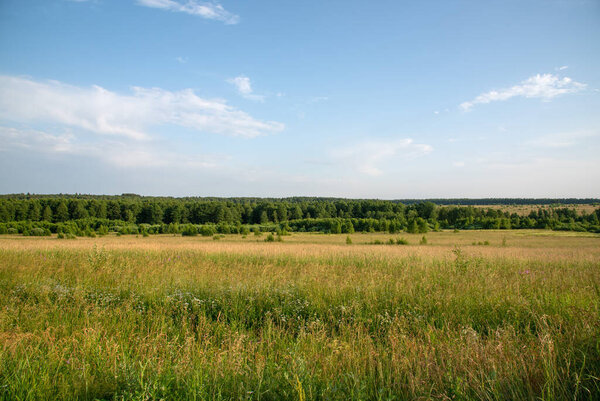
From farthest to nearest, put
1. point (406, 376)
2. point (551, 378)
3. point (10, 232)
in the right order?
point (10, 232), point (406, 376), point (551, 378)

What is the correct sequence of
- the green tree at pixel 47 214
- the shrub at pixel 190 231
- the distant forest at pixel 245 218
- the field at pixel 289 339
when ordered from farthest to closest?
the green tree at pixel 47 214, the distant forest at pixel 245 218, the shrub at pixel 190 231, the field at pixel 289 339

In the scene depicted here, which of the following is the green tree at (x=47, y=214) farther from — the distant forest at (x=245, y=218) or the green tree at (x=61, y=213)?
the green tree at (x=61, y=213)

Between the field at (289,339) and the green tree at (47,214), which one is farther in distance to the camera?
the green tree at (47,214)

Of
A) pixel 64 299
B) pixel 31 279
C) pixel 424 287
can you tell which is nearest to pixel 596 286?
pixel 424 287

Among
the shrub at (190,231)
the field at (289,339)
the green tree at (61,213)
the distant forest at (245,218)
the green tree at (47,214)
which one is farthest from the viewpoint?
the green tree at (61,213)

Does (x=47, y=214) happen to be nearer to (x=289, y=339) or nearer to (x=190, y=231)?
(x=190, y=231)

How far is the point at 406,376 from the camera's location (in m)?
3.19

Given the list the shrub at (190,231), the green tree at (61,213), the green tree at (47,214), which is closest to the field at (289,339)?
the shrub at (190,231)

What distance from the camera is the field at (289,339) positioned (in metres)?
2.96

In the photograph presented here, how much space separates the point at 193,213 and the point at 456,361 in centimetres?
12372

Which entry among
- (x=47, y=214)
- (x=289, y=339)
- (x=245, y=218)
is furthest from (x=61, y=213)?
(x=289, y=339)

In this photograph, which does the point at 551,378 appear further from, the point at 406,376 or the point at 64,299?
the point at 64,299

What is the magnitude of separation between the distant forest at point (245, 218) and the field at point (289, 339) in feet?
204

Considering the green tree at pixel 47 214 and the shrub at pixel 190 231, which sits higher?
the green tree at pixel 47 214
